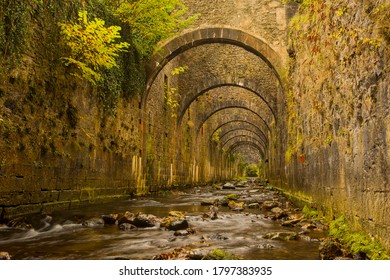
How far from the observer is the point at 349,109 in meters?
3.93

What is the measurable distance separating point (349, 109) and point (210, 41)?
10.3 metres

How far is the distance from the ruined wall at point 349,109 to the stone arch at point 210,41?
598 centimetres

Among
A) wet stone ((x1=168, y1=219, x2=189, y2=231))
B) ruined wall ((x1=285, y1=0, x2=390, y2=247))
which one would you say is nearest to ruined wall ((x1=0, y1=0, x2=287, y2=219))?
wet stone ((x1=168, y1=219, x2=189, y2=231))

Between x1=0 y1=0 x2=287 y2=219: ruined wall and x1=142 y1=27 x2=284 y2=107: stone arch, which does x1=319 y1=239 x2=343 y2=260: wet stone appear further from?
x1=142 y1=27 x2=284 y2=107: stone arch

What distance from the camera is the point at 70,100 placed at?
7.35 m

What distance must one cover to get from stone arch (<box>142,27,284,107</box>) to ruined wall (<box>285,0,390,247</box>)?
5.98 m

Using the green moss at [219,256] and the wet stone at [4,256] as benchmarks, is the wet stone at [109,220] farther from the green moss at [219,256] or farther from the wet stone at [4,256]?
the green moss at [219,256]

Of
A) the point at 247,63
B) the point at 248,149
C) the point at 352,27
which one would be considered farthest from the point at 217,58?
the point at 248,149

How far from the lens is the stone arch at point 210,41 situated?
42.2 ft

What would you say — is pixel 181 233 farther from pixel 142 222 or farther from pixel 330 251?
pixel 330 251

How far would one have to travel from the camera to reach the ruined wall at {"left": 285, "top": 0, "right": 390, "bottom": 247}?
2.96 meters

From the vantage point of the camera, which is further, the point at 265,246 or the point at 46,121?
the point at 46,121

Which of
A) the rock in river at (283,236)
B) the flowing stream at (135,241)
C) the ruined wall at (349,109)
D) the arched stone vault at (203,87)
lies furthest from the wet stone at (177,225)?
the arched stone vault at (203,87)

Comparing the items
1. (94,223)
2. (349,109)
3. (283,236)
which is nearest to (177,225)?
(94,223)
